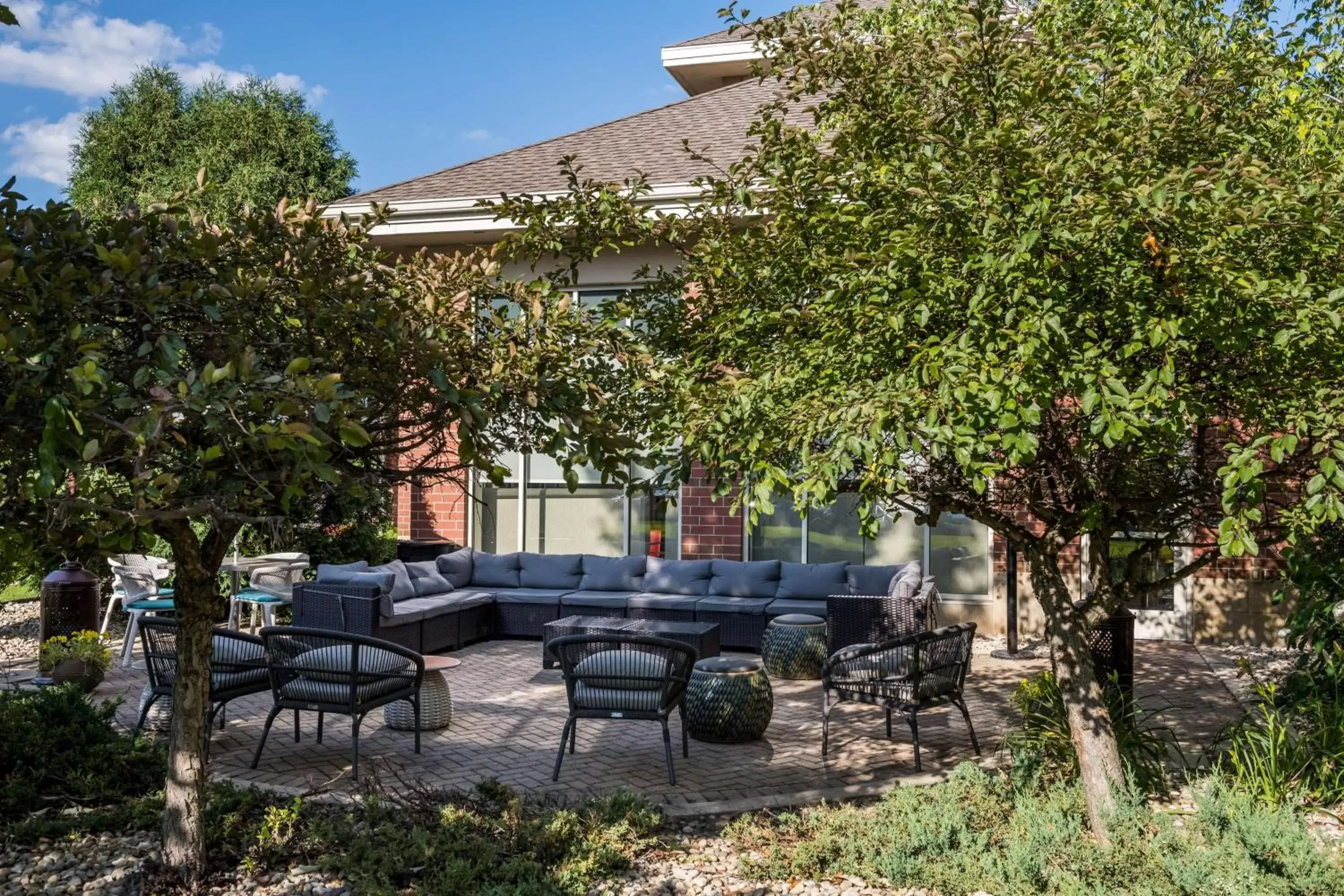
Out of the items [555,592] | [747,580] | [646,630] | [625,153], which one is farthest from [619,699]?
[625,153]

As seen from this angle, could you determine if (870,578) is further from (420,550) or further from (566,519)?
(420,550)

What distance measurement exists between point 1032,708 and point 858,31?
4.54 m

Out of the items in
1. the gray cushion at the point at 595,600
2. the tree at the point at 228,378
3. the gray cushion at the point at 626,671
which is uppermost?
the tree at the point at 228,378

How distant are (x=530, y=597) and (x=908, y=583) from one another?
4.35 meters

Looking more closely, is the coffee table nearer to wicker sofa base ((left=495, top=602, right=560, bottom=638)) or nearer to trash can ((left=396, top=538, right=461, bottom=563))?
wicker sofa base ((left=495, top=602, right=560, bottom=638))

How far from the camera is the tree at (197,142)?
2428cm

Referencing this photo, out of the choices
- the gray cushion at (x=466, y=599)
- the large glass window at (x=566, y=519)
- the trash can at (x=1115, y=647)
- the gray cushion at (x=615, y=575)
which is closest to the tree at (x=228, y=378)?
the trash can at (x=1115, y=647)

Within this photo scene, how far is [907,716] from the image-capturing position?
21.8ft

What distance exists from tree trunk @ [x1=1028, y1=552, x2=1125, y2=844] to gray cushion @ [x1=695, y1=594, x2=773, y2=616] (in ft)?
18.8

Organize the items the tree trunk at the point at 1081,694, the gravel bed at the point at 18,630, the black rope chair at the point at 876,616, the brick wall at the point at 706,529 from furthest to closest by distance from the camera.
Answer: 1. the brick wall at the point at 706,529
2. the gravel bed at the point at 18,630
3. the black rope chair at the point at 876,616
4. the tree trunk at the point at 1081,694

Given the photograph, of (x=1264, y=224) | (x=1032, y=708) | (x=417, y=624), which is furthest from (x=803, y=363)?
(x=417, y=624)

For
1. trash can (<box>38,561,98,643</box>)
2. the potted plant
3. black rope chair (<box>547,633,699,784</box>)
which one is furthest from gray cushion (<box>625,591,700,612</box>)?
trash can (<box>38,561,98,643</box>)

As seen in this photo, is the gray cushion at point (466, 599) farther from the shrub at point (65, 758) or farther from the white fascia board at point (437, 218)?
the shrub at point (65, 758)

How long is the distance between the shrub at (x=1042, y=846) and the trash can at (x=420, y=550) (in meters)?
8.89
